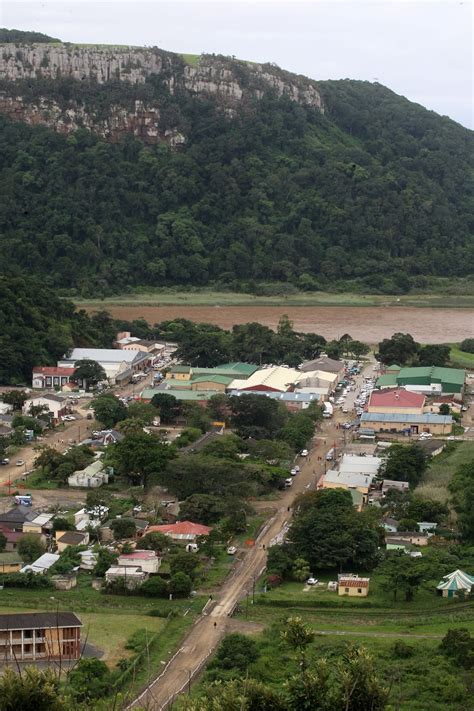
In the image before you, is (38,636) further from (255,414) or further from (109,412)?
(109,412)

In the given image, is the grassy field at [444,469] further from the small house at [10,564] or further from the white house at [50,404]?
the white house at [50,404]

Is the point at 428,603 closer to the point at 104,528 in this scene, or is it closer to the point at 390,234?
the point at 104,528

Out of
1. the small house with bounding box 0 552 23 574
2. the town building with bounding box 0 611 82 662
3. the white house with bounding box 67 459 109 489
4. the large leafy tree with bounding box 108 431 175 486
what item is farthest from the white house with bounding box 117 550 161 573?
the white house with bounding box 67 459 109 489

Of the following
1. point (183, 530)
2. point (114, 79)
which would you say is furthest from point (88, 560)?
point (114, 79)

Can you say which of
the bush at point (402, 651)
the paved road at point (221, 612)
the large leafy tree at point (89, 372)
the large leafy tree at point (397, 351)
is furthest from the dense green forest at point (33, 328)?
the bush at point (402, 651)

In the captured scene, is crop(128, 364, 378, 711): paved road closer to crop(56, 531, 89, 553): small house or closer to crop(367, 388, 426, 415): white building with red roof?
crop(56, 531, 89, 553): small house
